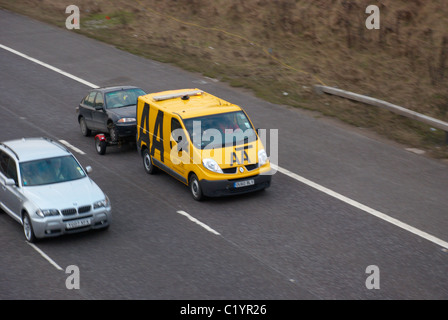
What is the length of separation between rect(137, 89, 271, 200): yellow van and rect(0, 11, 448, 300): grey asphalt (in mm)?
507

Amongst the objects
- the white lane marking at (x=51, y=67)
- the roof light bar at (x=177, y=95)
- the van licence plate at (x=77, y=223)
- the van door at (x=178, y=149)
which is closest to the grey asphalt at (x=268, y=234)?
the van licence plate at (x=77, y=223)

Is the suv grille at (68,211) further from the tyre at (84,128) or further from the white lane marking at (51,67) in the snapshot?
the white lane marking at (51,67)

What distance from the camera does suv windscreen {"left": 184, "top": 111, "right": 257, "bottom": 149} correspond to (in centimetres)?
1605

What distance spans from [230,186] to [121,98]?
6.02 meters

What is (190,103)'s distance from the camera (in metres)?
17.2

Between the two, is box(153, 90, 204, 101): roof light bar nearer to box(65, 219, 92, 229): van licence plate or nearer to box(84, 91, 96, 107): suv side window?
box(84, 91, 96, 107): suv side window

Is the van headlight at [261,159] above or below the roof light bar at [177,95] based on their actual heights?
below

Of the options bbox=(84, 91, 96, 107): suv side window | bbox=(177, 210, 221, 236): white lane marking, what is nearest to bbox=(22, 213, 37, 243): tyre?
bbox=(177, 210, 221, 236): white lane marking

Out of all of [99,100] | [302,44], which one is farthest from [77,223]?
[302,44]

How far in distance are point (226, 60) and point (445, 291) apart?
18.1 meters

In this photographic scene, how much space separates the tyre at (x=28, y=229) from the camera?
13719 millimetres

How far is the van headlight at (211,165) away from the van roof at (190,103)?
4.56ft

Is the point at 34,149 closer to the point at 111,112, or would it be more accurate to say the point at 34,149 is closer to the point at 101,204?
the point at 101,204

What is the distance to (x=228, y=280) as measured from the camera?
1225cm
